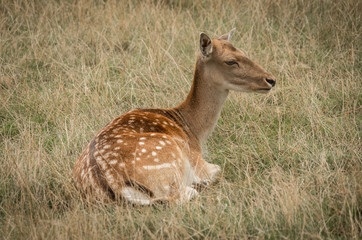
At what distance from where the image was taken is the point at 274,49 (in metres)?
6.43

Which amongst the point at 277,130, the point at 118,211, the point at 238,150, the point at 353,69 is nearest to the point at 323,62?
the point at 353,69

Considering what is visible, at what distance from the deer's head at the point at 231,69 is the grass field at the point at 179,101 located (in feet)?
1.66

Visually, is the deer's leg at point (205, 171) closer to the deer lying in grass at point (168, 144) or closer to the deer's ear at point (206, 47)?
the deer lying in grass at point (168, 144)

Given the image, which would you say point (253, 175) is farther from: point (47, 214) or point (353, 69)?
point (353, 69)

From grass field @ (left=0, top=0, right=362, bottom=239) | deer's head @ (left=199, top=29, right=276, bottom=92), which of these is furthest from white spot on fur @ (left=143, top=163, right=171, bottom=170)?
deer's head @ (left=199, top=29, right=276, bottom=92)

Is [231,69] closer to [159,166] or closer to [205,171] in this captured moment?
[205,171]

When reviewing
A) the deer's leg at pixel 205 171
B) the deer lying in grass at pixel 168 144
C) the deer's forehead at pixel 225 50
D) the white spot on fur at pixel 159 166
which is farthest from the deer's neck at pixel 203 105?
the white spot on fur at pixel 159 166

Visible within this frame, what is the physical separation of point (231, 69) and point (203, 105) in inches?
18.8

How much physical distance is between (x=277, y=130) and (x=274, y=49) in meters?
1.80

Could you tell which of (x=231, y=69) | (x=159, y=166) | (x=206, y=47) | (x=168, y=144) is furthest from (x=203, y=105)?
(x=159, y=166)

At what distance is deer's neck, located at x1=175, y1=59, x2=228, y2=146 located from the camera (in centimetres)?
493

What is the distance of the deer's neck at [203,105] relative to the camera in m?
4.93

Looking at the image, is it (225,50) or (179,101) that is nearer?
(225,50)

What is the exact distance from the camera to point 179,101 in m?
5.75
